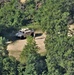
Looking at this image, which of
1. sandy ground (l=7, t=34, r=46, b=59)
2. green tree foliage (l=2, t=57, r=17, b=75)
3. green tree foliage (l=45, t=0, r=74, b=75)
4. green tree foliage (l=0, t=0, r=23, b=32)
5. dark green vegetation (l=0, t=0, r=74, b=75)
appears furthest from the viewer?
green tree foliage (l=0, t=0, r=23, b=32)

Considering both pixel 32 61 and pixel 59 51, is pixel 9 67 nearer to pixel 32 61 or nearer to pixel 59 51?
pixel 32 61

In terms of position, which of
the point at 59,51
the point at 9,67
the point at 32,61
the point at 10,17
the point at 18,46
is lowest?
the point at 18,46

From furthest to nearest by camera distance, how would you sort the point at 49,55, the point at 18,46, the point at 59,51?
the point at 18,46 < the point at 49,55 < the point at 59,51

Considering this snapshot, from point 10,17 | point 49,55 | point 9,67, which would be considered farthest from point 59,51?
point 10,17

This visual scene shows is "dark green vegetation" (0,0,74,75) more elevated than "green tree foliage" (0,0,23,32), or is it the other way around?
"green tree foliage" (0,0,23,32)

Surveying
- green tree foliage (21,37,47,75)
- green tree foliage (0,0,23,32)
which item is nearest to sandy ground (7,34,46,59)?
green tree foliage (0,0,23,32)

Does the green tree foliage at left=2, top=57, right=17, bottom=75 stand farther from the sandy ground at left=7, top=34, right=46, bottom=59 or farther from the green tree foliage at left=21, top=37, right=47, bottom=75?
the sandy ground at left=7, top=34, right=46, bottom=59

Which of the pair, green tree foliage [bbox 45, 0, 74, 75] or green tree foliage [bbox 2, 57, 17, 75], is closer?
green tree foliage [bbox 2, 57, 17, 75]

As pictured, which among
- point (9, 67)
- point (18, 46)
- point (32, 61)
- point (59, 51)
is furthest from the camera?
point (18, 46)

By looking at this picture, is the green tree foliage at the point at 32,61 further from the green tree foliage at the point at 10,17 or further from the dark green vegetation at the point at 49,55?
the green tree foliage at the point at 10,17

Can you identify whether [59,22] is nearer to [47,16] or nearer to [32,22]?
[47,16]

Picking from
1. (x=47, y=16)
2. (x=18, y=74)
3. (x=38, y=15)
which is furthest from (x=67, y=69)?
(x=38, y=15)
